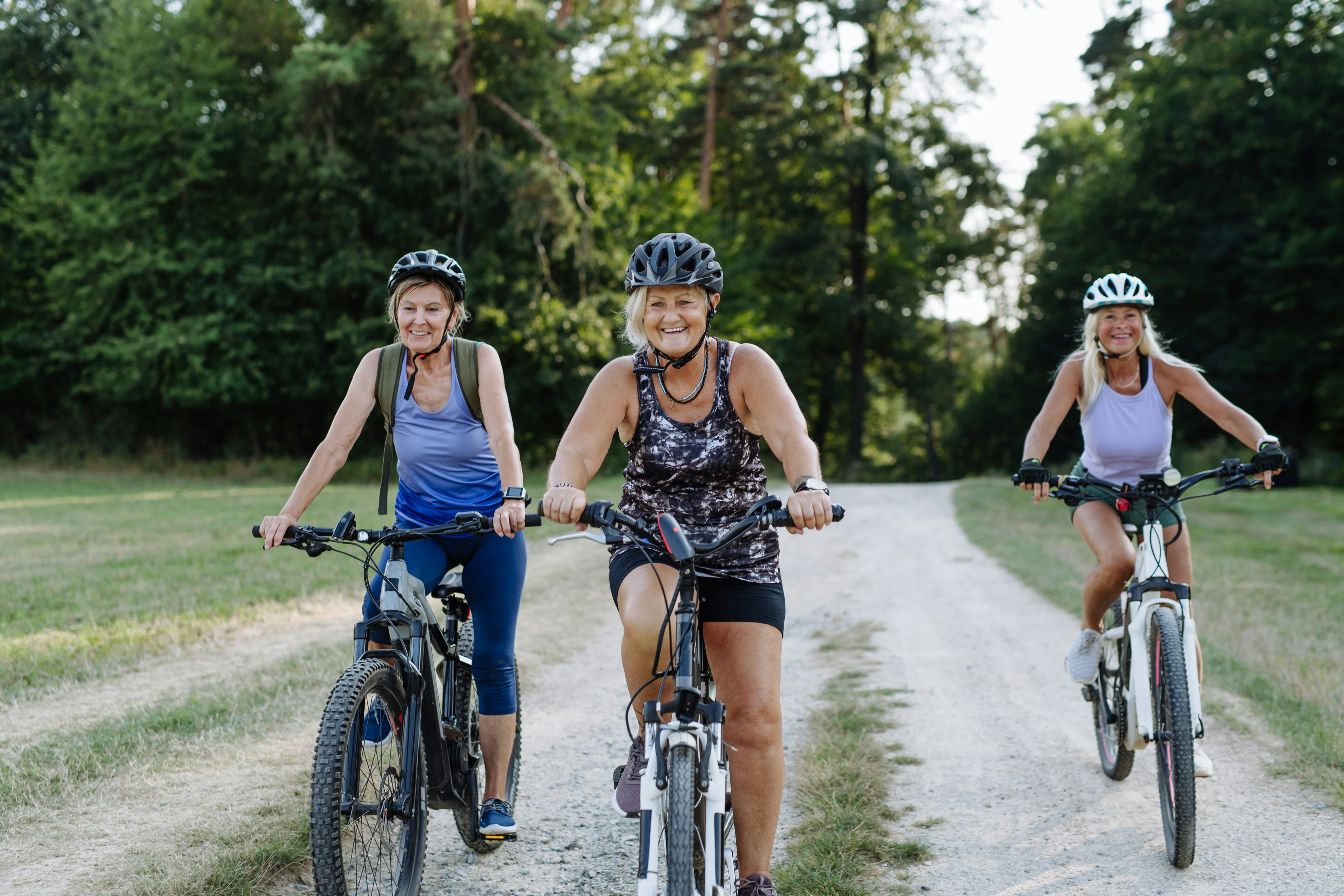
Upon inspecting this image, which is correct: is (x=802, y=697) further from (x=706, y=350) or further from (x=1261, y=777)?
(x=706, y=350)

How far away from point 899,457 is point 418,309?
4577cm

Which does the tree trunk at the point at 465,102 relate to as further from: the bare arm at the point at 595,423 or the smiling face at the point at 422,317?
the bare arm at the point at 595,423

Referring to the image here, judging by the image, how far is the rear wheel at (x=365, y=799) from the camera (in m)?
2.81

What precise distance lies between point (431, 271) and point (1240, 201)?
100.0ft

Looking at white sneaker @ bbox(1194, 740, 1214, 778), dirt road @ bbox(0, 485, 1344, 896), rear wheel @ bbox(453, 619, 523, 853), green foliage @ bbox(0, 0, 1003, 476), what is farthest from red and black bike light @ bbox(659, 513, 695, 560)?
green foliage @ bbox(0, 0, 1003, 476)

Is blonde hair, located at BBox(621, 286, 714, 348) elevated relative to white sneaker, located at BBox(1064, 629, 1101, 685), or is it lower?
elevated

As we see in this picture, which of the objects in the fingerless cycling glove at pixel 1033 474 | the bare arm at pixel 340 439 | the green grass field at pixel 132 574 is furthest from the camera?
the green grass field at pixel 132 574

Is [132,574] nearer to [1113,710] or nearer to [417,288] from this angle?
[417,288]

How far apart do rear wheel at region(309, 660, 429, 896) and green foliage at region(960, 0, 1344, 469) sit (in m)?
28.4

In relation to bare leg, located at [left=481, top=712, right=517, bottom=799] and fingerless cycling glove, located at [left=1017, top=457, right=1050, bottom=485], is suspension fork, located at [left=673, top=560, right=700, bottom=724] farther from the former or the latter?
fingerless cycling glove, located at [left=1017, top=457, right=1050, bottom=485]

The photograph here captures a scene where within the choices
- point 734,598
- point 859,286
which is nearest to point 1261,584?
point 734,598

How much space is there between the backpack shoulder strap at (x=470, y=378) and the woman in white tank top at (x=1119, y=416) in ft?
8.22

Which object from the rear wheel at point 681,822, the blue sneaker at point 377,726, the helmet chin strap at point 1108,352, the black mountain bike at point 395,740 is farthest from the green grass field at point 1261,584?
the blue sneaker at point 377,726

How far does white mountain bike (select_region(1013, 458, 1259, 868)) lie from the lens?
13.0ft
